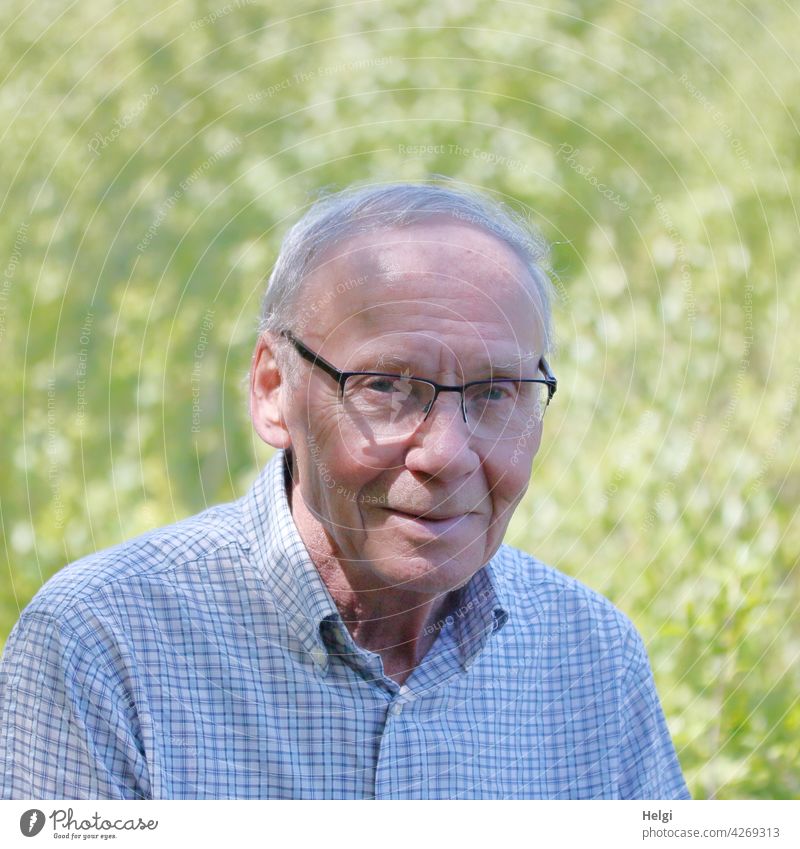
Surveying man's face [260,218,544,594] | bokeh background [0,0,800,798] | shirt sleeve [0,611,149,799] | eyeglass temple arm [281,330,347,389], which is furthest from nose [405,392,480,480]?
bokeh background [0,0,800,798]

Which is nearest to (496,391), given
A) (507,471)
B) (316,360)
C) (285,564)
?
(507,471)

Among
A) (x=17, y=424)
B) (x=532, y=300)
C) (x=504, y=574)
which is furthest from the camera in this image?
(x=17, y=424)

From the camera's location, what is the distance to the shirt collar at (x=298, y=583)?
1226 mm

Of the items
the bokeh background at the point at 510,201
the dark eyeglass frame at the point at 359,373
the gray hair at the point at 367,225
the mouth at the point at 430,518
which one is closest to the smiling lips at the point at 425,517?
the mouth at the point at 430,518

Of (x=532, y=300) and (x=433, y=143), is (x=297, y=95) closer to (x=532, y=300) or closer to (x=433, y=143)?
(x=433, y=143)

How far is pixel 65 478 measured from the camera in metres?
2.05

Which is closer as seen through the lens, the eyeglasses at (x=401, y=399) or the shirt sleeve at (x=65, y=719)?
the shirt sleeve at (x=65, y=719)

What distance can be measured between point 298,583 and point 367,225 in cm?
43

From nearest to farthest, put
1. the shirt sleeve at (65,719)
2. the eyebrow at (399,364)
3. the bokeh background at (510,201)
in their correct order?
the shirt sleeve at (65,719)
the eyebrow at (399,364)
the bokeh background at (510,201)

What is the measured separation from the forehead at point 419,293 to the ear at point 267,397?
8 centimetres

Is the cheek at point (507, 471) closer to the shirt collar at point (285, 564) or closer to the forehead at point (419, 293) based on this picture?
the forehead at point (419, 293)

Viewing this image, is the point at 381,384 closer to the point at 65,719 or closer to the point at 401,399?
the point at 401,399

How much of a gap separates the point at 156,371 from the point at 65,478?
290mm
